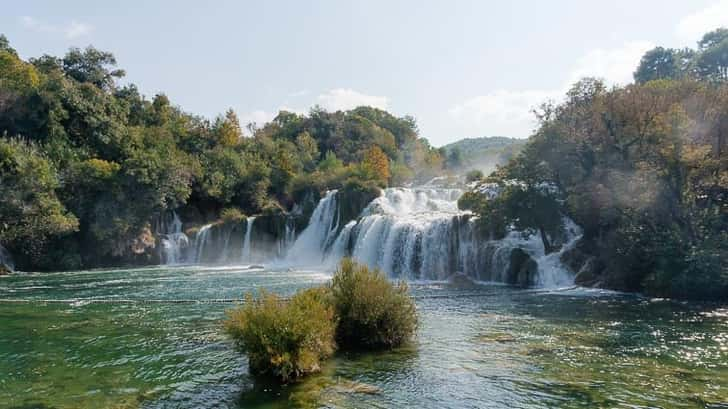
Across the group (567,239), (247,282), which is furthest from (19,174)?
(567,239)

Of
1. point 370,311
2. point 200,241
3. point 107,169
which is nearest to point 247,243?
point 200,241

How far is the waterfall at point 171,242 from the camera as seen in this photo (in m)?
44.3

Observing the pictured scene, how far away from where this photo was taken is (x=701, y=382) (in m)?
10.1

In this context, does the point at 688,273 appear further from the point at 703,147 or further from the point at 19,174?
the point at 19,174

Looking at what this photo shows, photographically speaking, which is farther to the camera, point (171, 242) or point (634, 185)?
point (171, 242)

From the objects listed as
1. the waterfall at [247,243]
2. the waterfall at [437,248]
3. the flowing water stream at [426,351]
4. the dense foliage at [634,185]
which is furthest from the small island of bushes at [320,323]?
the waterfall at [247,243]

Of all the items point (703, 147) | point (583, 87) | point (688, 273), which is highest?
point (583, 87)

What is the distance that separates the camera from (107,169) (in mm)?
42219

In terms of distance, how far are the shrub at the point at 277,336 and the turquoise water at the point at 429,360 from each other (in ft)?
1.24

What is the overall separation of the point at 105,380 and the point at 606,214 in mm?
20340

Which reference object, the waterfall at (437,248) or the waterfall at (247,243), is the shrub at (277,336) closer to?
the waterfall at (437,248)

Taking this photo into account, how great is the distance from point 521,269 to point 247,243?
82.9 ft

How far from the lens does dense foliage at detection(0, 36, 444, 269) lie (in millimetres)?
37500

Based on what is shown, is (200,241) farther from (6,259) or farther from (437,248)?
(437,248)
